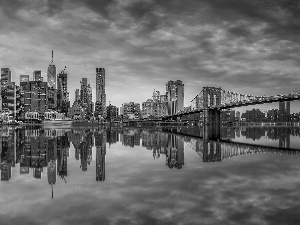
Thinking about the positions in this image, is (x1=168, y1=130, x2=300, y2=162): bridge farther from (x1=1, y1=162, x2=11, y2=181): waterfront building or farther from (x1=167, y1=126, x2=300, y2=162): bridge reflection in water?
(x1=1, y1=162, x2=11, y2=181): waterfront building

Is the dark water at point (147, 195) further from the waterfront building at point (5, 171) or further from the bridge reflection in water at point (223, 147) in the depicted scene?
the bridge reflection in water at point (223, 147)

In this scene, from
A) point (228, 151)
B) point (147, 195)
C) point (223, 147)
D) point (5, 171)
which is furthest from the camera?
point (223, 147)

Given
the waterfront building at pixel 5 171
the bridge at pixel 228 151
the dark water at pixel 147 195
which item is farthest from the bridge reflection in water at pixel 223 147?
the waterfront building at pixel 5 171

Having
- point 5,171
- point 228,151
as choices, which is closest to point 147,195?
point 5,171

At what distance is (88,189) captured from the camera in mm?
10266

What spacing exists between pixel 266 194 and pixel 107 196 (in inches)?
199

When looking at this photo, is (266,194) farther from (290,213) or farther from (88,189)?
(88,189)

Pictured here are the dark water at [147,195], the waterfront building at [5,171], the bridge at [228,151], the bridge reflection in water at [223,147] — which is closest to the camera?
the dark water at [147,195]

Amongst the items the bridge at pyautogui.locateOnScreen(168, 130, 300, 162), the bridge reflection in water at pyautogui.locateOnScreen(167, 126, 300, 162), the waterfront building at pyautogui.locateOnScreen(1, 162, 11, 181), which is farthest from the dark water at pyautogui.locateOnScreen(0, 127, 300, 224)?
the bridge reflection in water at pyautogui.locateOnScreen(167, 126, 300, 162)

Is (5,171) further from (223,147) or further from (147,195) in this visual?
(223,147)

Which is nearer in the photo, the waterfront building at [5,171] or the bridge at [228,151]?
the waterfront building at [5,171]

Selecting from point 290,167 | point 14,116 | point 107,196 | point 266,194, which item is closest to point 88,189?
point 107,196

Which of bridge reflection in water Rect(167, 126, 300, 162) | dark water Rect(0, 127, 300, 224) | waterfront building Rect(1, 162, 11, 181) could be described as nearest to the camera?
dark water Rect(0, 127, 300, 224)

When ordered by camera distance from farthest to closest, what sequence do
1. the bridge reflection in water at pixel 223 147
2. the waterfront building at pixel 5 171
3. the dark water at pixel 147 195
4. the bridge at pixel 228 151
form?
the bridge reflection in water at pixel 223 147 < the bridge at pixel 228 151 < the waterfront building at pixel 5 171 < the dark water at pixel 147 195
